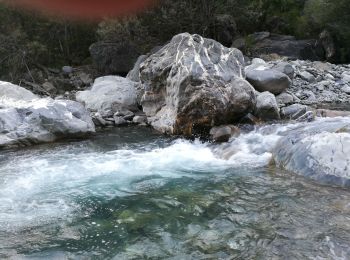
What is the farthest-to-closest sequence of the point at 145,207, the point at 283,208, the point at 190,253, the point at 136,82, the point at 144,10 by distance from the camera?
the point at 144,10
the point at 136,82
the point at 145,207
the point at 283,208
the point at 190,253

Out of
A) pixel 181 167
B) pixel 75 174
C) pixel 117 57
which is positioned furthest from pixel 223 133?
pixel 117 57

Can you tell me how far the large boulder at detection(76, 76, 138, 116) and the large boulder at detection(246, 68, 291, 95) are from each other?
3.03 metres

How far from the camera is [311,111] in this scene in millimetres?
9070

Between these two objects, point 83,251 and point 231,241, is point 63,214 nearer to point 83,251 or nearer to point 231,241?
point 83,251

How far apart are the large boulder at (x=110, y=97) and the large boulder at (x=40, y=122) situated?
146cm

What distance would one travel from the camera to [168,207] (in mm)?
4824

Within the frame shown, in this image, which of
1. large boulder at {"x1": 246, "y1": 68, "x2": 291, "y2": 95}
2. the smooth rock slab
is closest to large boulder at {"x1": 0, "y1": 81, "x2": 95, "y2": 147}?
the smooth rock slab

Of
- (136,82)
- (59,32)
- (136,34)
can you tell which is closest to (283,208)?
(136,82)

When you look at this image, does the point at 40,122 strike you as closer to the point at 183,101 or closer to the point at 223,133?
the point at 183,101

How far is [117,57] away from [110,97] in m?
4.83

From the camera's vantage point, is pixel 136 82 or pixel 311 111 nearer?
pixel 311 111

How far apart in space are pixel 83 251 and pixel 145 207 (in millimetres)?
1164

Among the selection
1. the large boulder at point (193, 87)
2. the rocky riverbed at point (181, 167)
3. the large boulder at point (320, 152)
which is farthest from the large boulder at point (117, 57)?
the large boulder at point (320, 152)

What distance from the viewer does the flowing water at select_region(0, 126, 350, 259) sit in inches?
149
